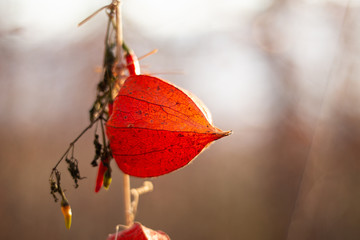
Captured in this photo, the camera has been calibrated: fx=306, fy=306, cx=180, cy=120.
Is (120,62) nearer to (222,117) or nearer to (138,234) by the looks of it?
(138,234)

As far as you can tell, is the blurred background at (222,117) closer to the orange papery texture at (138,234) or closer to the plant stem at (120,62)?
the plant stem at (120,62)

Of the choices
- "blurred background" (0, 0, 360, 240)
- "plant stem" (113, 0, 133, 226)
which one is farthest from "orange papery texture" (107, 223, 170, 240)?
"blurred background" (0, 0, 360, 240)

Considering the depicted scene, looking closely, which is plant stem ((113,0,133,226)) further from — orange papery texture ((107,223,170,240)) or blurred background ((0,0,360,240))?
blurred background ((0,0,360,240))

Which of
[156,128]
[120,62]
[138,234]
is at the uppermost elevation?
[120,62]

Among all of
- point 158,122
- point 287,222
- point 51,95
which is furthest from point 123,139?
point 287,222

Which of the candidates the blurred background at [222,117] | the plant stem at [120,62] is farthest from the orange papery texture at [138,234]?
the blurred background at [222,117]

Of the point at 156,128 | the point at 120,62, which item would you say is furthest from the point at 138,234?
the point at 120,62

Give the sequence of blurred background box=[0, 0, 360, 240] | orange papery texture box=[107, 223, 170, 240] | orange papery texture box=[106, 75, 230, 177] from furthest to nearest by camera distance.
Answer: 1. blurred background box=[0, 0, 360, 240]
2. orange papery texture box=[107, 223, 170, 240]
3. orange papery texture box=[106, 75, 230, 177]
